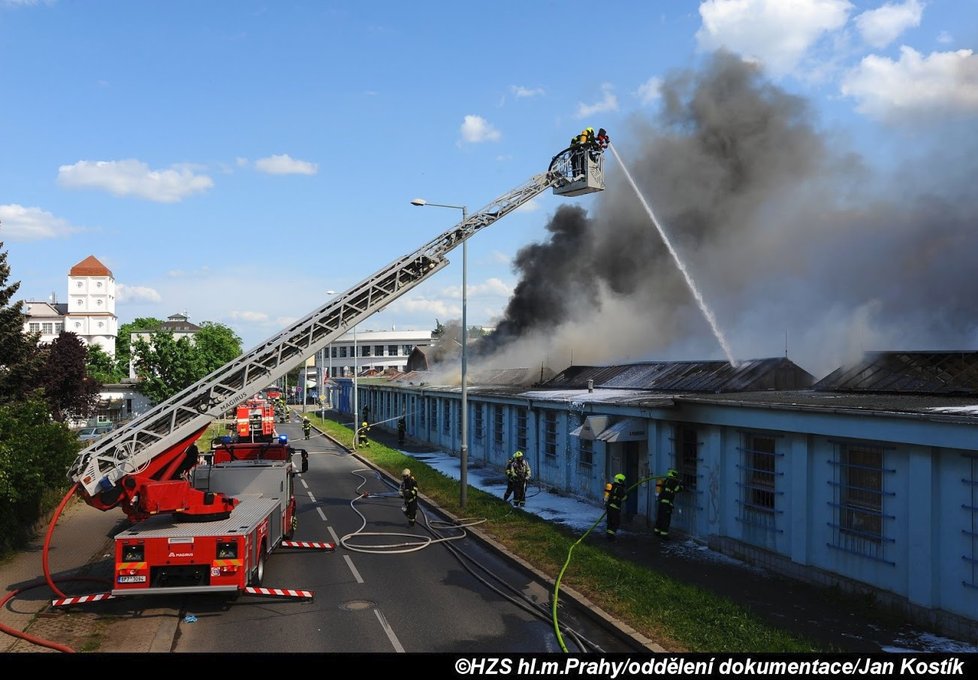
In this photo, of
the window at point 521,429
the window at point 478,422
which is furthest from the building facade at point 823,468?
the window at point 478,422

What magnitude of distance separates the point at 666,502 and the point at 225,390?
8823mm

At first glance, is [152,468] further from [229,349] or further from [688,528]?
[229,349]

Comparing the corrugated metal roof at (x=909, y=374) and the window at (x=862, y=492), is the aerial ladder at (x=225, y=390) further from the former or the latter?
the window at (x=862, y=492)

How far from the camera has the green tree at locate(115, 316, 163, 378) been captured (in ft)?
287

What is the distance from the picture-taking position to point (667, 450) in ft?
50.4

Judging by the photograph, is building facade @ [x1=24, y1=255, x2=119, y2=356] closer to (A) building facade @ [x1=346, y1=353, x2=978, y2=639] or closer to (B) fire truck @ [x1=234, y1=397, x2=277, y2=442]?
(B) fire truck @ [x1=234, y1=397, x2=277, y2=442]

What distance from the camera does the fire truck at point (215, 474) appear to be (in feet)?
32.0

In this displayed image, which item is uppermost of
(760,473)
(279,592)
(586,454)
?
(760,473)

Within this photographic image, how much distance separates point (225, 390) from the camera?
1224 cm

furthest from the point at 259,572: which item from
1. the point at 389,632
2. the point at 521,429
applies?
the point at 521,429

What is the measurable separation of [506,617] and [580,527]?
6137 mm

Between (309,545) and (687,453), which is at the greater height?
(687,453)

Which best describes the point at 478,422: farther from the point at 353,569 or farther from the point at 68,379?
the point at 68,379
